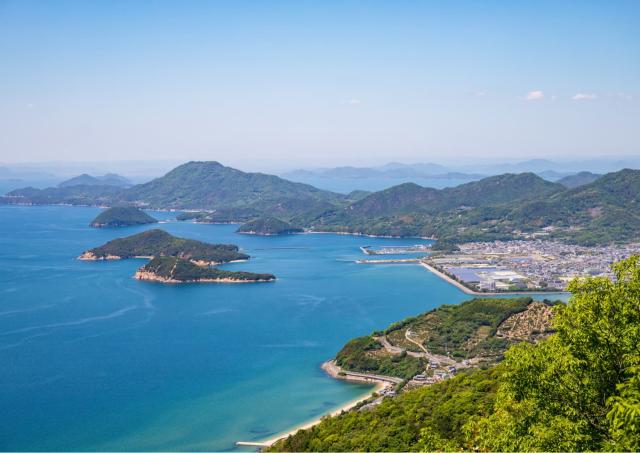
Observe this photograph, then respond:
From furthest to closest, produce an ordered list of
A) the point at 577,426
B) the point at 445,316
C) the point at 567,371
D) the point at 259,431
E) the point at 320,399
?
1. the point at 445,316
2. the point at 320,399
3. the point at 259,431
4. the point at 567,371
5. the point at 577,426

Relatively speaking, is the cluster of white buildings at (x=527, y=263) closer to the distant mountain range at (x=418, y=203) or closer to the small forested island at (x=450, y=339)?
the distant mountain range at (x=418, y=203)

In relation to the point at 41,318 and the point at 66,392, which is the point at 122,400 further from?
the point at 41,318

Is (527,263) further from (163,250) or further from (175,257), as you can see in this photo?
(163,250)

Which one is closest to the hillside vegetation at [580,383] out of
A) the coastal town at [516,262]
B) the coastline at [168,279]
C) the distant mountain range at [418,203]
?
the coastal town at [516,262]

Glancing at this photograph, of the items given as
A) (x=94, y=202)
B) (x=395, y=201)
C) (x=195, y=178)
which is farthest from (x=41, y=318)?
(x=195, y=178)

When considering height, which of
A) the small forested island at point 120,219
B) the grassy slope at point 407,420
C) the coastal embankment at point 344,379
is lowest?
the coastal embankment at point 344,379

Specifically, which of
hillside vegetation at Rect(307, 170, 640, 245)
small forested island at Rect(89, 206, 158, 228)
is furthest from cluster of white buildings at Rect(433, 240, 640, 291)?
small forested island at Rect(89, 206, 158, 228)

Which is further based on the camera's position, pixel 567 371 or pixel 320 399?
pixel 320 399


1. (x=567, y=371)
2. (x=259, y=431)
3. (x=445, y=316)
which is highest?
(x=567, y=371)
